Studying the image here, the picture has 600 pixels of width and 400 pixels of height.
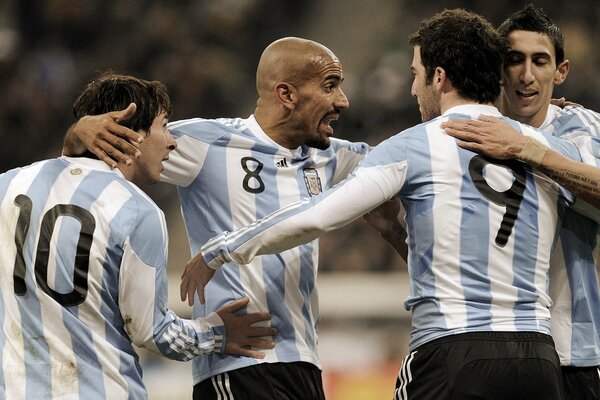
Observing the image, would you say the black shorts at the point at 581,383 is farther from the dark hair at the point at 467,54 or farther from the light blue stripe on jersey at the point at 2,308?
the light blue stripe on jersey at the point at 2,308

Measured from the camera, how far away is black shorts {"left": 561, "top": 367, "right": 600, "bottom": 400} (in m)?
3.66

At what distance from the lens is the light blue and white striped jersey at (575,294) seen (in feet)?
12.0

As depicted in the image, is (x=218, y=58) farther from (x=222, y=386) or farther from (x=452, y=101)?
(x=452, y=101)

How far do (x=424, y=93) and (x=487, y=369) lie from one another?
1025 mm

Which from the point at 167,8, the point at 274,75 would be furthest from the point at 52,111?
the point at 274,75

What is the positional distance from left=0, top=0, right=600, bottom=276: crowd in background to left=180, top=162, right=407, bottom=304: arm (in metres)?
6.17

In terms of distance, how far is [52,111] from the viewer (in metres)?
10.2

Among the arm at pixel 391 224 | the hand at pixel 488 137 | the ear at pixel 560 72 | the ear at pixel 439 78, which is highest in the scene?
the ear at pixel 560 72

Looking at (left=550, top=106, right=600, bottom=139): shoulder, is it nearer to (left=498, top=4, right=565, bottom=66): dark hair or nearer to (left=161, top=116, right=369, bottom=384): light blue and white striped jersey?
(left=498, top=4, right=565, bottom=66): dark hair

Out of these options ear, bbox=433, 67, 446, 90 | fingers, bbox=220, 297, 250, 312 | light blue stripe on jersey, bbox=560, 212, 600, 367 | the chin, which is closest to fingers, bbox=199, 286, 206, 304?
fingers, bbox=220, 297, 250, 312

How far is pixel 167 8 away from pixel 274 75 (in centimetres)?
707

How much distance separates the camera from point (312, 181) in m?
4.20

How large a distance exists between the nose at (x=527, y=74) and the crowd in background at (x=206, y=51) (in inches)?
226

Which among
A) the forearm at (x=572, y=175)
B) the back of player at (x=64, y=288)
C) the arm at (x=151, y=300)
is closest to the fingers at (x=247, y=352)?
the arm at (x=151, y=300)
